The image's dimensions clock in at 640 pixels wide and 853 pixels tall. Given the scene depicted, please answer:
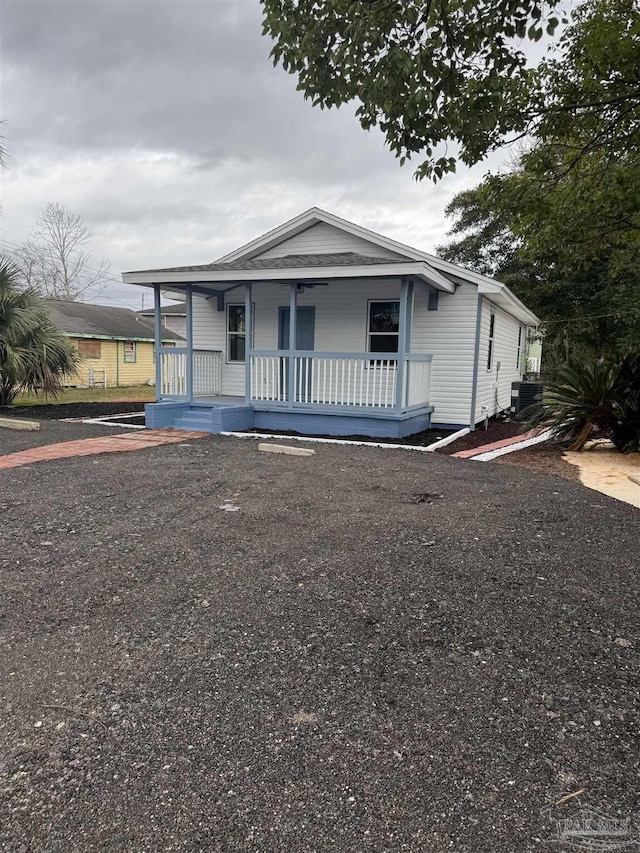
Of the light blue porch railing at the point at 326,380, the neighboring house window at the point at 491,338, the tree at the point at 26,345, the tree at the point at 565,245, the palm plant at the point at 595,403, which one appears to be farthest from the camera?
the neighboring house window at the point at 491,338

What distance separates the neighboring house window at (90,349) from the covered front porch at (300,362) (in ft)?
41.4

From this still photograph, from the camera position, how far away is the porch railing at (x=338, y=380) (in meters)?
9.71

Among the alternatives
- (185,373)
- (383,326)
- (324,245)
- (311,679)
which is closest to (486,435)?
(383,326)

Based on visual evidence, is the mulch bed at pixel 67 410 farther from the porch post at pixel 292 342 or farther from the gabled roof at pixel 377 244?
the porch post at pixel 292 342

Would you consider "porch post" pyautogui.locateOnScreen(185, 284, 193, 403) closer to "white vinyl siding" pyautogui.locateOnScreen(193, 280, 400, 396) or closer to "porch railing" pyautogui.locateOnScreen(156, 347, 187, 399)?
"porch railing" pyautogui.locateOnScreen(156, 347, 187, 399)

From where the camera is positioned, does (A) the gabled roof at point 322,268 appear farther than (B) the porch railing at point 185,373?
No

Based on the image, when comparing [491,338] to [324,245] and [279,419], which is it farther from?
[279,419]

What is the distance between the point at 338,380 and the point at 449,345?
2.63 m

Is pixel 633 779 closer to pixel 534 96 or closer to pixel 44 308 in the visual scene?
pixel 534 96

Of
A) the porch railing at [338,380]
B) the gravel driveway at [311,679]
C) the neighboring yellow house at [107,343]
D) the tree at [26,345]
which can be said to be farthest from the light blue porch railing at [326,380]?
the neighboring yellow house at [107,343]

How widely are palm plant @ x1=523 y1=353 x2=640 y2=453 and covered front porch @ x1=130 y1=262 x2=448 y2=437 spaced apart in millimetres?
2522

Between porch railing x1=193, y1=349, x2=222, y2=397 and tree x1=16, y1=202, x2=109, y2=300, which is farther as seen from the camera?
tree x1=16, y1=202, x2=109, y2=300

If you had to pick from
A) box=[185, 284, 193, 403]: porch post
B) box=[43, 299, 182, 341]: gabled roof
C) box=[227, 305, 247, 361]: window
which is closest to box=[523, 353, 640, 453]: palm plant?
box=[185, 284, 193, 403]: porch post

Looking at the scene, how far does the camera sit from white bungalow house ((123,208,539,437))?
9758mm
